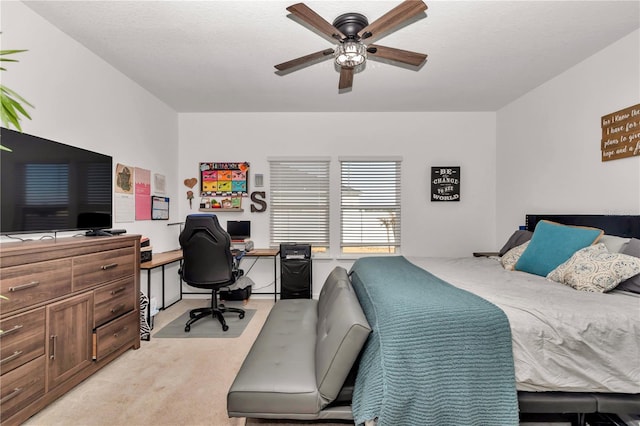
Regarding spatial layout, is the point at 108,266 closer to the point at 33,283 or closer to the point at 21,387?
the point at 33,283

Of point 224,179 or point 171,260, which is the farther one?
point 224,179

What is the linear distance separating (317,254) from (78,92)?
3141 millimetres

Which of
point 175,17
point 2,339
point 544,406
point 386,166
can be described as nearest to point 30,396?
point 2,339

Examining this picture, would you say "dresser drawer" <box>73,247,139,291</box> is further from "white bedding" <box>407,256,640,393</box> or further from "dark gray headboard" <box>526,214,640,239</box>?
"dark gray headboard" <box>526,214,640,239</box>

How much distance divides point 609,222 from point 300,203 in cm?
328

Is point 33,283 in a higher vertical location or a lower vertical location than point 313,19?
lower

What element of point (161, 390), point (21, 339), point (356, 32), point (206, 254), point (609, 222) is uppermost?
point (356, 32)

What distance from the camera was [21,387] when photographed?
1.72 meters

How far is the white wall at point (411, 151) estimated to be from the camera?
173 inches

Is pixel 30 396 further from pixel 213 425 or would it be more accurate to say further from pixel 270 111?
pixel 270 111

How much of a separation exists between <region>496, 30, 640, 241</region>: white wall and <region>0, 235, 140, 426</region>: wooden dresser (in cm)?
412

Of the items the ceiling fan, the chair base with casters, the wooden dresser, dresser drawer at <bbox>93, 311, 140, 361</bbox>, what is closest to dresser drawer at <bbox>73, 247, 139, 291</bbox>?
the wooden dresser

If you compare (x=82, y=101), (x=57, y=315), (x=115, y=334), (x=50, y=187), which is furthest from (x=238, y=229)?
(x=57, y=315)

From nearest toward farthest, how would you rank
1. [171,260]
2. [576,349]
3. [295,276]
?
1. [576,349]
2. [171,260]
3. [295,276]
